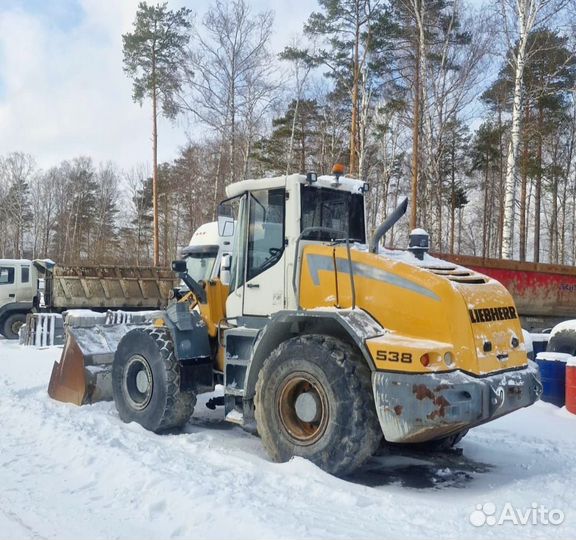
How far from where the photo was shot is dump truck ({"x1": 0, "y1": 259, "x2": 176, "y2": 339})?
17625mm

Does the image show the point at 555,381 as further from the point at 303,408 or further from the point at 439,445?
the point at 303,408

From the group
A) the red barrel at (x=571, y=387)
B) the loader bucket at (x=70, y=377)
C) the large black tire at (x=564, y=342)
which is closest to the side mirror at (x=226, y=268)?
the loader bucket at (x=70, y=377)

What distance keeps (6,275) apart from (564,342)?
14995mm

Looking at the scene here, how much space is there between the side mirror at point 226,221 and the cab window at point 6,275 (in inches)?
529

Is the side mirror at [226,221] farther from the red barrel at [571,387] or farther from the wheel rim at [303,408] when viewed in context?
the red barrel at [571,387]

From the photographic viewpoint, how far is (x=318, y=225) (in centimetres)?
607

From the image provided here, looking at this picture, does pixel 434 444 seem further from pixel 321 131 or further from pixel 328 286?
pixel 321 131

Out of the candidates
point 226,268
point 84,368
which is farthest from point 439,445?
point 84,368

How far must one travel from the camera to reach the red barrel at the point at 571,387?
25.3 ft

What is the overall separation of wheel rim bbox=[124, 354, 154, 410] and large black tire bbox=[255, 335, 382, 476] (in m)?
1.73

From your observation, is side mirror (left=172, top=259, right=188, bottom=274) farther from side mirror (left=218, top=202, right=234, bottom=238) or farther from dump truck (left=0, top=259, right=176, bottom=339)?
dump truck (left=0, top=259, right=176, bottom=339)

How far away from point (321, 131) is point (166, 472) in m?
27.4

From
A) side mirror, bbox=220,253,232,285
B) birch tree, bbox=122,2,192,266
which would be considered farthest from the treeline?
side mirror, bbox=220,253,232,285

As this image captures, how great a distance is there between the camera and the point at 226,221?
6.54 m
